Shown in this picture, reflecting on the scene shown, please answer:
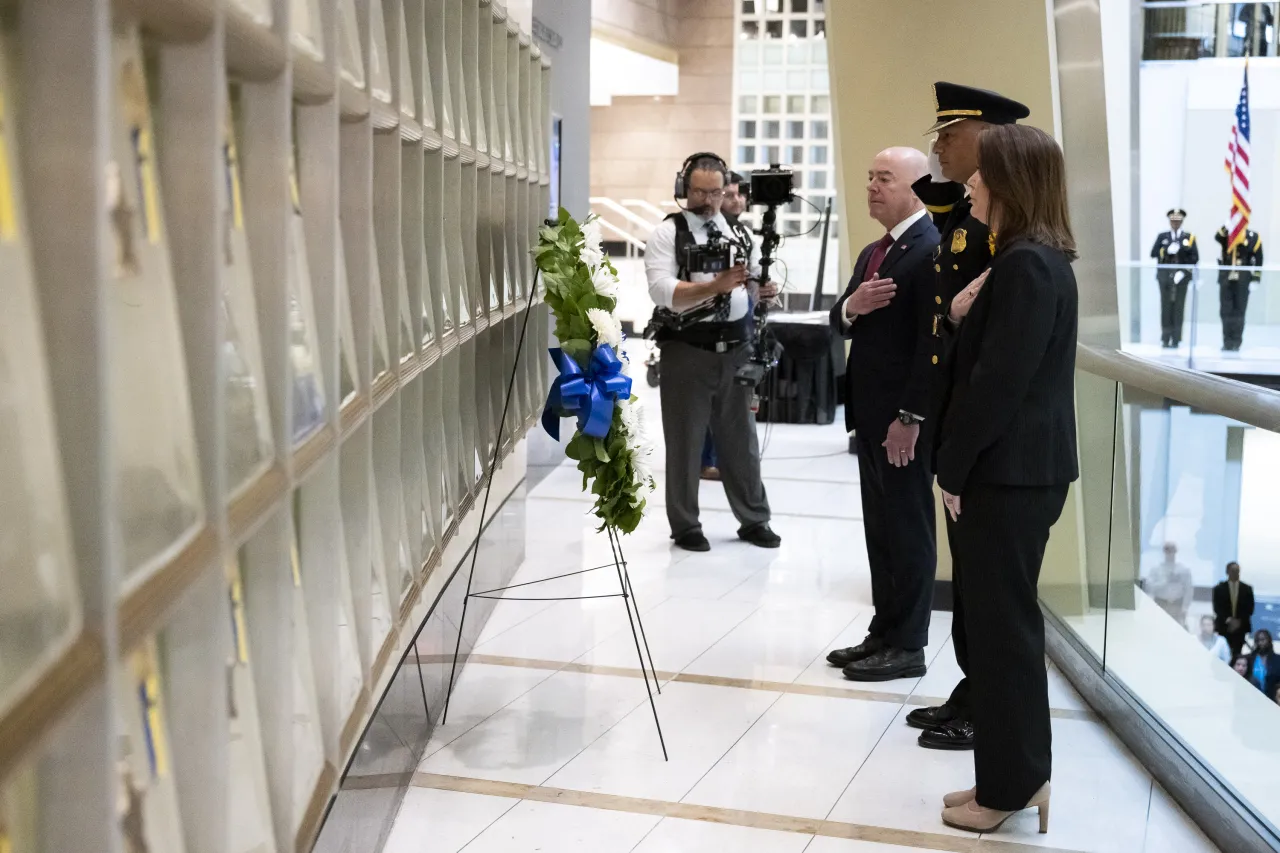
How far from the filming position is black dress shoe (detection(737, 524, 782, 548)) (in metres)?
5.93

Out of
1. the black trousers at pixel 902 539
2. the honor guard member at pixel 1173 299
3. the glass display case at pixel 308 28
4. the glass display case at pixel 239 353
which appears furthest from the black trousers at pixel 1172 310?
the glass display case at pixel 239 353

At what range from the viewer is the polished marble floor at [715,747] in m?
2.97

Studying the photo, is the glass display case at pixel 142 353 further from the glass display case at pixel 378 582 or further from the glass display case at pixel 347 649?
the glass display case at pixel 378 582

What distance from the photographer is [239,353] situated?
1.46 metres

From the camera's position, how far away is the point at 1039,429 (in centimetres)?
281

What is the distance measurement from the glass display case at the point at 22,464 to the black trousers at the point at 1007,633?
226 centimetres

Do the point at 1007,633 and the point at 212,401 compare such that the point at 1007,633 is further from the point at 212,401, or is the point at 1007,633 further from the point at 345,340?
the point at 212,401

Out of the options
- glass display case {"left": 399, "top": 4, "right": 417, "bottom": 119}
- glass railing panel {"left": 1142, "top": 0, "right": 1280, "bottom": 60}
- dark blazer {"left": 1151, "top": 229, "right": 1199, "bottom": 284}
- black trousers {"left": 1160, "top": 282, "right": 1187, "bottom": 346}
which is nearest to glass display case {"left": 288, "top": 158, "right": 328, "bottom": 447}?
glass display case {"left": 399, "top": 4, "right": 417, "bottom": 119}

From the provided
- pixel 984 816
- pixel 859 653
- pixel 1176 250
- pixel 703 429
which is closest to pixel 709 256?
pixel 703 429

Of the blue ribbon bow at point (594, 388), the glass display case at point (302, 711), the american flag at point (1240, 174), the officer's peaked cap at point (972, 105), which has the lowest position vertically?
the glass display case at point (302, 711)

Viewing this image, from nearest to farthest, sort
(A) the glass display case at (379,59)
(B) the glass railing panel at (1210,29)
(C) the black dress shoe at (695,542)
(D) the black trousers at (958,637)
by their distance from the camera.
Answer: (A) the glass display case at (379,59), (D) the black trousers at (958,637), (C) the black dress shoe at (695,542), (B) the glass railing panel at (1210,29)

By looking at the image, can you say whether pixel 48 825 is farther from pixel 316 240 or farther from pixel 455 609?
pixel 455 609

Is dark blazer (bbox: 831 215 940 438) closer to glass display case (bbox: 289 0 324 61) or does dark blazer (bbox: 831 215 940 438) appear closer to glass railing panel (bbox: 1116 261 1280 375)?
glass display case (bbox: 289 0 324 61)

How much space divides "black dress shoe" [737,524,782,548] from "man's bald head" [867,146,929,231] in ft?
7.10
